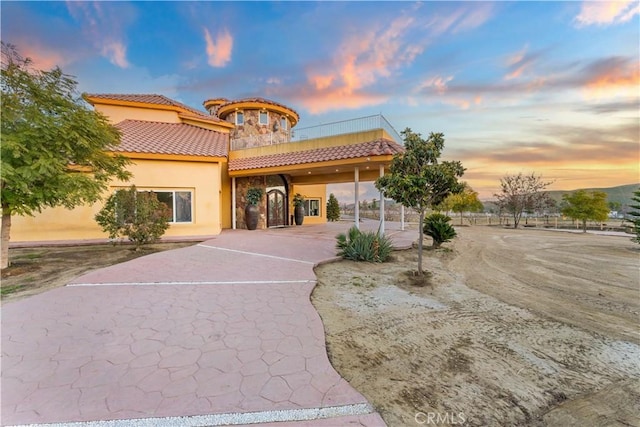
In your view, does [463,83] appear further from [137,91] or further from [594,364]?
[137,91]

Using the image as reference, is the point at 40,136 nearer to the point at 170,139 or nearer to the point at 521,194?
the point at 170,139

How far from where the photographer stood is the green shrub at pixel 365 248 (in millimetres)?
9031

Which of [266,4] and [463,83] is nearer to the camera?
[266,4]

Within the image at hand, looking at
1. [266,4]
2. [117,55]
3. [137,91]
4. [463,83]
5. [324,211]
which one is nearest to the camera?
[266,4]

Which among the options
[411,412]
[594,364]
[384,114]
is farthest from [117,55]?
[594,364]

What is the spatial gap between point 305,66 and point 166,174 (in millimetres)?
9553

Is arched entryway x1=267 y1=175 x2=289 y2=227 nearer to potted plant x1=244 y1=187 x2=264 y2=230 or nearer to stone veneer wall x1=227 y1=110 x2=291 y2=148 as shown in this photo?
potted plant x1=244 y1=187 x2=264 y2=230

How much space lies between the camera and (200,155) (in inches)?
517

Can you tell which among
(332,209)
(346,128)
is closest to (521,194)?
(332,209)

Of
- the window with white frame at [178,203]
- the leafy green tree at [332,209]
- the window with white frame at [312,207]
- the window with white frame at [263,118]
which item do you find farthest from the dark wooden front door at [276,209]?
the leafy green tree at [332,209]

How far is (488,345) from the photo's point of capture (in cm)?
383

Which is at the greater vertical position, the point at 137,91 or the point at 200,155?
the point at 137,91

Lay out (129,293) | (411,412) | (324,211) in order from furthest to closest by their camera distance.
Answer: (324,211) < (129,293) < (411,412)

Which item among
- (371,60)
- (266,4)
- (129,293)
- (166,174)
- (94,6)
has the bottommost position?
(129,293)
